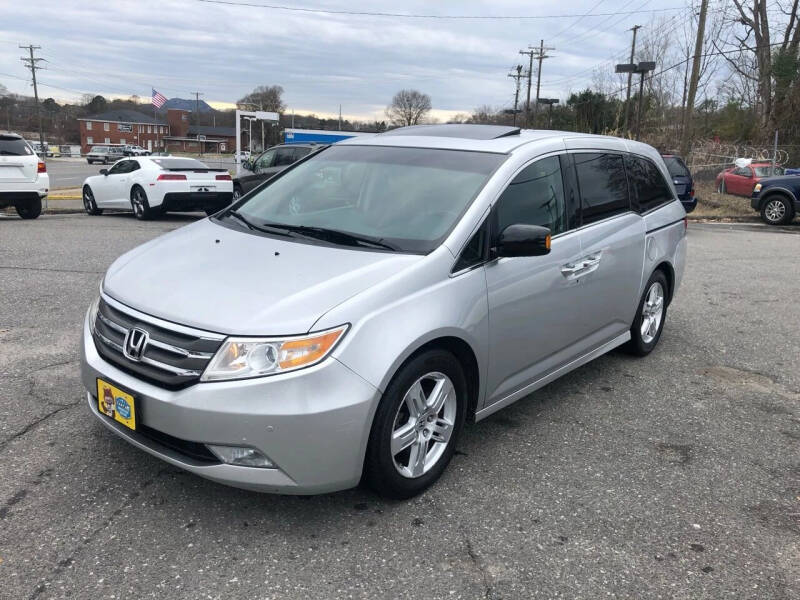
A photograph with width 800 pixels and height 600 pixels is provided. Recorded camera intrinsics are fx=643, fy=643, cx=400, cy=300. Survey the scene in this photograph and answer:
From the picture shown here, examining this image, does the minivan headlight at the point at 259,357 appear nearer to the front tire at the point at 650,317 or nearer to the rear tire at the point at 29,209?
the front tire at the point at 650,317

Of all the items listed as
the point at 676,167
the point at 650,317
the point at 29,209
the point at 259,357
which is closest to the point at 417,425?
the point at 259,357

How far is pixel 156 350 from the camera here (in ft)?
8.87

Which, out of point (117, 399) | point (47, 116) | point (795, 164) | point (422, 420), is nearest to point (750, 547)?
point (422, 420)

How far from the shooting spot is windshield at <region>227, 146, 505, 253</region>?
3395 millimetres

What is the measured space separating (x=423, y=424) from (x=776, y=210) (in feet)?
58.8

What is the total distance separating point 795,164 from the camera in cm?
2744

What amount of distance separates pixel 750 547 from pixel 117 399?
2865 millimetres

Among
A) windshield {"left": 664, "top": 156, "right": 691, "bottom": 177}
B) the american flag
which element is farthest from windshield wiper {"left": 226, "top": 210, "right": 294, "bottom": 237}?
the american flag

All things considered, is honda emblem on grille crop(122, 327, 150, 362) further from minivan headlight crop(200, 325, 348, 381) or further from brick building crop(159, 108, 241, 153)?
brick building crop(159, 108, 241, 153)

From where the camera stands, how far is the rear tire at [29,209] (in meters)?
12.9

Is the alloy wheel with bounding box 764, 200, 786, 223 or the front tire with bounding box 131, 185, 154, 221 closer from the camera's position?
the front tire with bounding box 131, 185, 154, 221

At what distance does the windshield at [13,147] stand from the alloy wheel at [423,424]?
11497mm

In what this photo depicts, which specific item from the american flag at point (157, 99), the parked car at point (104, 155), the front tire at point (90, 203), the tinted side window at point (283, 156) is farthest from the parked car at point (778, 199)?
the parked car at point (104, 155)

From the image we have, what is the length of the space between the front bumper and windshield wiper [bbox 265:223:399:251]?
88 centimetres
